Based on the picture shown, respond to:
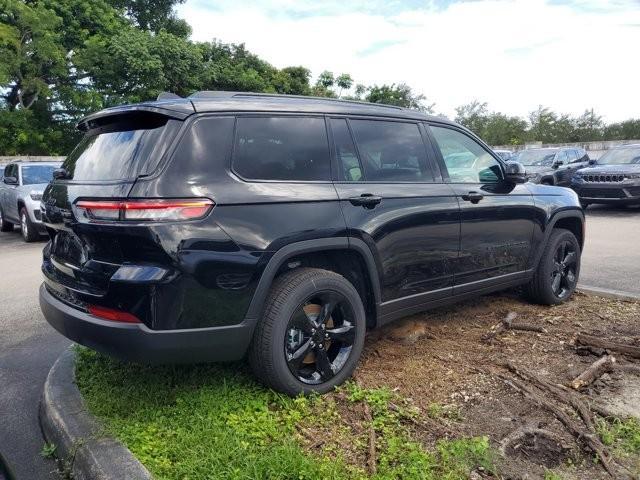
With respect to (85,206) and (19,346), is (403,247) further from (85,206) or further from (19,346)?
(19,346)

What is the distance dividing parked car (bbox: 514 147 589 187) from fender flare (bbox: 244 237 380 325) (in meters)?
14.2

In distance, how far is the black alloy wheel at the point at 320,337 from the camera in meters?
3.14

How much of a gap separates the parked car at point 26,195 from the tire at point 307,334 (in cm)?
904

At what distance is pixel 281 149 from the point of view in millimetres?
3221

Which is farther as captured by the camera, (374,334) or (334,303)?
(374,334)

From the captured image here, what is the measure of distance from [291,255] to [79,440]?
57.9 inches

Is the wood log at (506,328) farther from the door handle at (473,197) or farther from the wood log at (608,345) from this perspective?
the door handle at (473,197)

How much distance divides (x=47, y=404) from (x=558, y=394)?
10.3 feet

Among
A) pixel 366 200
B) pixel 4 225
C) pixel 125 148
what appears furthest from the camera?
pixel 4 225

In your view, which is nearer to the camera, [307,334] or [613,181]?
[307,334]

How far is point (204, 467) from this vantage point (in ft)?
8.23

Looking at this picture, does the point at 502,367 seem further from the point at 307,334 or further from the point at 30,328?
the point at 30,328

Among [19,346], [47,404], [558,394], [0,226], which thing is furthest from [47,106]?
[558,394]

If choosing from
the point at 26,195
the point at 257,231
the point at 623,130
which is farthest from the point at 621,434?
the point at 623,130
